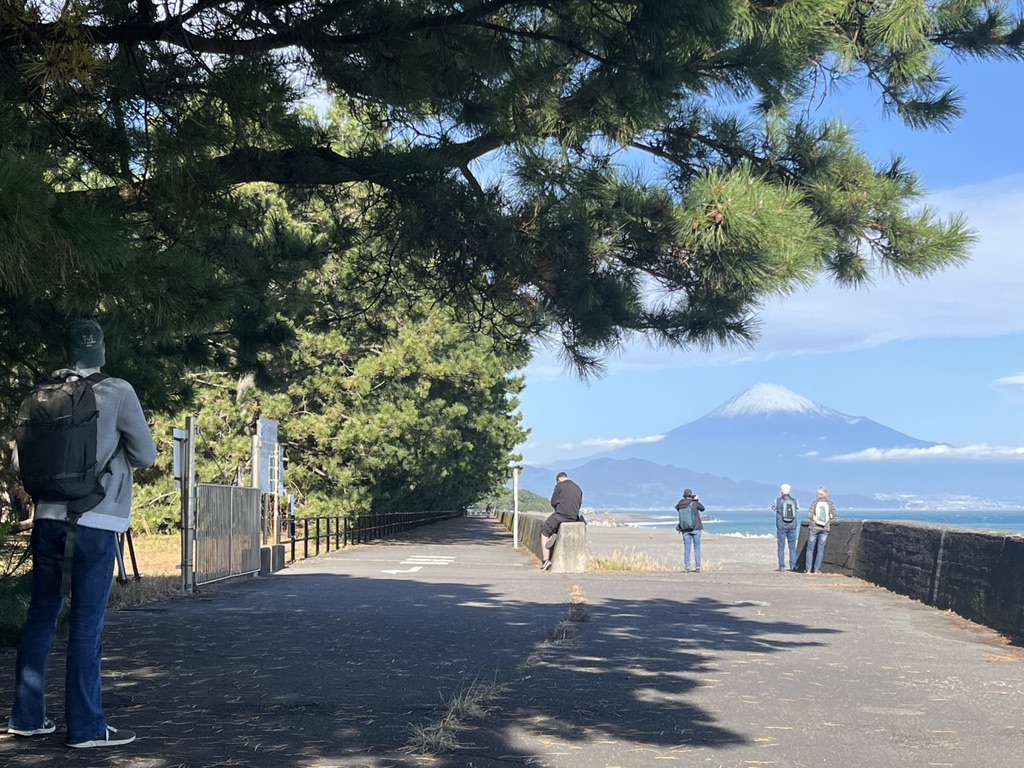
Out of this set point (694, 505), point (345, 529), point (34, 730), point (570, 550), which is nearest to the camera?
point (34, 730)

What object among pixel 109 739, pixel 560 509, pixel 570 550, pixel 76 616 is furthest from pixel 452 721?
pixel 560 509

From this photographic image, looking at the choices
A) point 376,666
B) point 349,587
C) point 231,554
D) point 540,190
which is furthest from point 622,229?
point 231,554

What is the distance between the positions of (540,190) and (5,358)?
14.5ft

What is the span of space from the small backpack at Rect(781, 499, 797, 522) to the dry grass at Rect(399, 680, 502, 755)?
56.7 feet

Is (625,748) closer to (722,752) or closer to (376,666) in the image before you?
(722,752)

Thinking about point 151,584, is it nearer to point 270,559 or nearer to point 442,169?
point 270,559

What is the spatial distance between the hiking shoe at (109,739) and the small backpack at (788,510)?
1950 centimetres

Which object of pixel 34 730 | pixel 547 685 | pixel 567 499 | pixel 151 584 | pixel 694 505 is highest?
pixel 567 499

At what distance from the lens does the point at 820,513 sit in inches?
832

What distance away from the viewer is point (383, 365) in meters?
32.2

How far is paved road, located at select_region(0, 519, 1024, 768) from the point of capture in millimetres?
5504

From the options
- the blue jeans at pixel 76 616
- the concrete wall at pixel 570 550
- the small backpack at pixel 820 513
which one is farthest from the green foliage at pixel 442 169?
the small backpack at pixel 820 513

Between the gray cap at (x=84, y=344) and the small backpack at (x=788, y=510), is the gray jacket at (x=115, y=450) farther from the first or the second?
the small backpack at (x=788, y=510)

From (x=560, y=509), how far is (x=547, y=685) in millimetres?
14238
